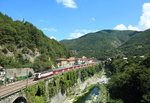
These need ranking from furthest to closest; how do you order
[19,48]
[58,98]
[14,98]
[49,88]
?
1. [19,48]
2. [58,98]
3. [49,88]
4. [14,98]

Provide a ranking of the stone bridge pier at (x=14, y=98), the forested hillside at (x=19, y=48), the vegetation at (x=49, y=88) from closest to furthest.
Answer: the stone bridge pier at (x=14, y=98), the vegetation at (x=49, y=88), the forested hillside at (x=19, y=48)

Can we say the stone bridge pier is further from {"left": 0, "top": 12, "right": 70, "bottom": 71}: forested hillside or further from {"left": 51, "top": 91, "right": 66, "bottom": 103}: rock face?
{"left": 0, "top": 12, "right": 70, "bottom": 71}: forested hillside

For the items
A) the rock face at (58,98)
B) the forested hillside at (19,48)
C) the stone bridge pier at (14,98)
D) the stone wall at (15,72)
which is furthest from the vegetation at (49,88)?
the forested hillside at (19,48)

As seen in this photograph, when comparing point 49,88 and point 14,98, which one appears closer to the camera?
point 14,98

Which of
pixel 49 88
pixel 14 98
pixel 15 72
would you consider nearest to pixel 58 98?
pixel 49 88

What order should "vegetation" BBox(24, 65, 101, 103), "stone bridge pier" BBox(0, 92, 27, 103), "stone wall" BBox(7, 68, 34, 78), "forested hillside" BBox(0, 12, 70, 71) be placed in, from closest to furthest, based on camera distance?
"stone bridge pier" BBox(0, 92, 27, 103), "vegetation" BBox(24, 65, 101, 103), "stone wall" BBox(7, 68, 34, 78), "forested hillside" BBox(0, 12, 70, 71)

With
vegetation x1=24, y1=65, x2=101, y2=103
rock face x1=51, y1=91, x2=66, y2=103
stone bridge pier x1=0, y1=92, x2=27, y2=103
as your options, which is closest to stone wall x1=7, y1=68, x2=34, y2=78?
vegetation x1=24, y1=65, x2=101, y2=103

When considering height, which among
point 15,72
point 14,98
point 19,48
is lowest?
point 14,98

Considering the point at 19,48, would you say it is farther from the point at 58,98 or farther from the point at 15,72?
the point at 58,98

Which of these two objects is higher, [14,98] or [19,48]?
[19,48]

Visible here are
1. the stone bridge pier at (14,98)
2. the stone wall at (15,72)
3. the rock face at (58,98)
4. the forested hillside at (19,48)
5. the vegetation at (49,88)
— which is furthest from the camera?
the forested hillside at (19,48)

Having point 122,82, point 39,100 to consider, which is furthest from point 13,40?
point 122,82

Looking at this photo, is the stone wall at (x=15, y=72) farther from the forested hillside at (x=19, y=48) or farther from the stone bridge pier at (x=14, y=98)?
the stone bridge pier at (x=14, y=98)

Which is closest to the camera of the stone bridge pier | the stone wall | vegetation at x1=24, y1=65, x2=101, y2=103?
the stone bridge pier
